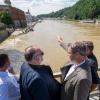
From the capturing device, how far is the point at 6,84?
10.6ft

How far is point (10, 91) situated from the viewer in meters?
3.24

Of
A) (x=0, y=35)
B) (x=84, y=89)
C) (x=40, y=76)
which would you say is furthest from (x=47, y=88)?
(x=0, y=35)

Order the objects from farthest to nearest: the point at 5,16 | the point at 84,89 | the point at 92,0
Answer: the point at 92,0 → the point at 5,16 → the point at 84,89

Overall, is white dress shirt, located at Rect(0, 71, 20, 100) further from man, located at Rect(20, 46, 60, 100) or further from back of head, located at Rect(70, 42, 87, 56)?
back of head, located at Rect(70, 42, 87, 56)

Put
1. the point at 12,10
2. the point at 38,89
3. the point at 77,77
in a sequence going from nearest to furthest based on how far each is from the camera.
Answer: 1. the point at 38,89
2. the point at 77,77
3. the point at 12,10

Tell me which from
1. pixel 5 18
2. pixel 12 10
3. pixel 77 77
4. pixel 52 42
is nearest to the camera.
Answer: pixel 77 77

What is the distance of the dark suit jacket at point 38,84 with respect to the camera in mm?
3115

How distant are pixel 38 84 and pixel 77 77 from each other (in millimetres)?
368

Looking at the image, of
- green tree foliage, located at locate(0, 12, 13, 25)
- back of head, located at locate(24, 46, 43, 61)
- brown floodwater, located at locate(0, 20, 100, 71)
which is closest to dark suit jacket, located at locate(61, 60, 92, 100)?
back of head, located at locate(24, 46, 43, 61)

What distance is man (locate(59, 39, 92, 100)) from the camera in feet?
10.4

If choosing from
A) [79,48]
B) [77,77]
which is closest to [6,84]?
[77,77]

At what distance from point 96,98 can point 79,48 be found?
2053mm

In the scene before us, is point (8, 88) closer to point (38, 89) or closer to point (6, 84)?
point (6, 84)

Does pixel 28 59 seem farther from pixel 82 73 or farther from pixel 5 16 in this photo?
pixel 5 16
